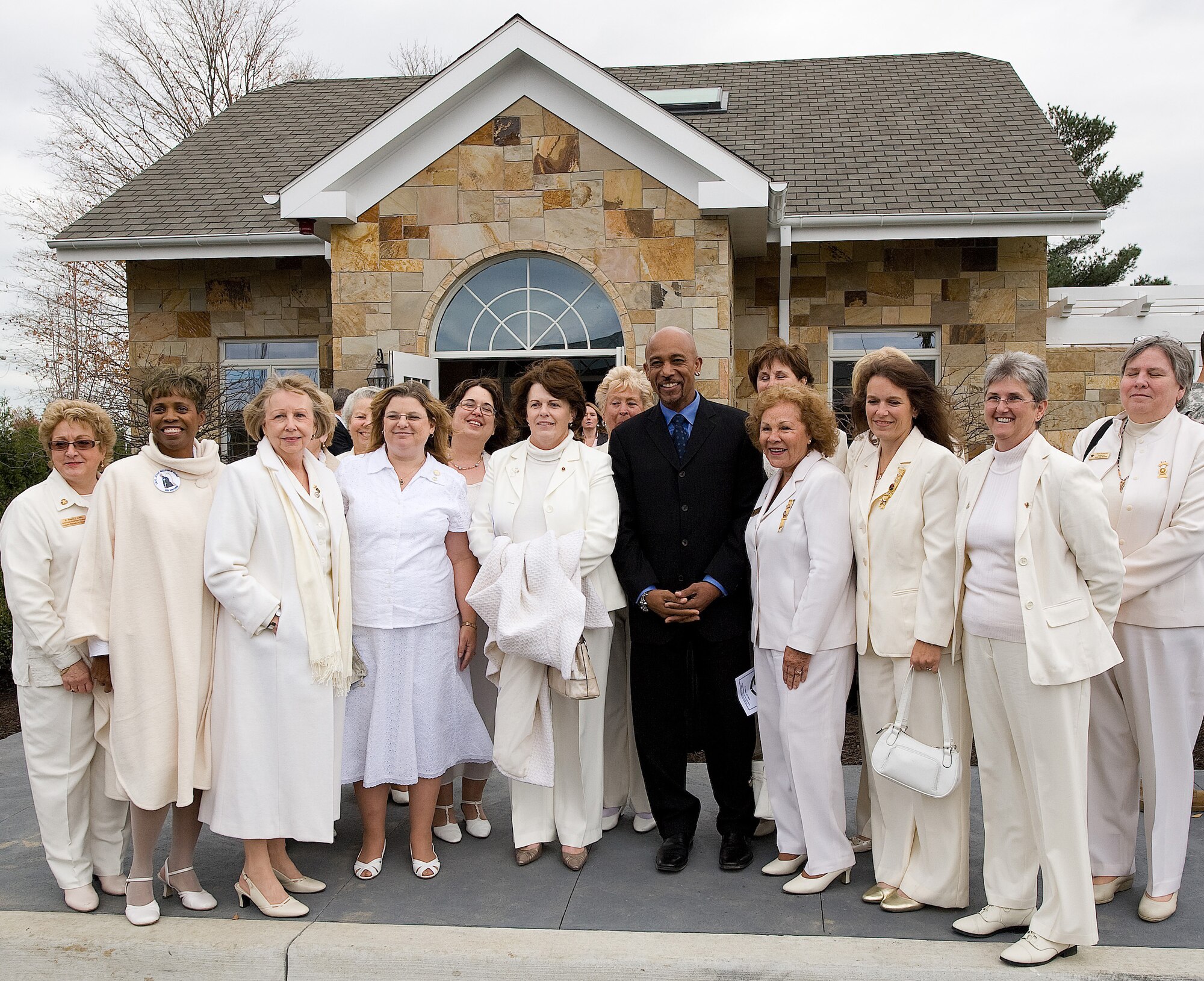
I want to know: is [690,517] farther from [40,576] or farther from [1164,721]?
[40,576]

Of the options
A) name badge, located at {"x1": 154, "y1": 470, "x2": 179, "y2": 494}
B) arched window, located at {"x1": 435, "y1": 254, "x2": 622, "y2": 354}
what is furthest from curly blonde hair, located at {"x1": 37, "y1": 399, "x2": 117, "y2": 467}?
arched window, located at {"x1": 435, "y1": 254, "x2": 622, "y2": 354}

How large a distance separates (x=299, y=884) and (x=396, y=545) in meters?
1.41

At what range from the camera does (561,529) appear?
171 inches

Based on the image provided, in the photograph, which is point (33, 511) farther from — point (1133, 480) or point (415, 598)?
point (1133, 480)

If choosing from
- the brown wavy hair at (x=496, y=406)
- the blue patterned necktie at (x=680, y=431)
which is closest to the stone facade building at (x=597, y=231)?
the brown wavy hair at (x=496, y=406)

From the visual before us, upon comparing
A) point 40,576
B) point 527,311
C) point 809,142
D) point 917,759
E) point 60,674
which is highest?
point 809,142

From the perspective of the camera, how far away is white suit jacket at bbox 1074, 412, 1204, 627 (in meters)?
3.75

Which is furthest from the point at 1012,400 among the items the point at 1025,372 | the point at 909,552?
the point at 909,552

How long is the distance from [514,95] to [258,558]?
7079mm

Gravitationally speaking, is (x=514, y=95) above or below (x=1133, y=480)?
above

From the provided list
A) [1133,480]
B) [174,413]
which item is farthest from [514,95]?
[1133,480]

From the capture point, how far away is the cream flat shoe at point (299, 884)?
4090mm

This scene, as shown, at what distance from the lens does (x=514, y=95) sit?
9.65 metres

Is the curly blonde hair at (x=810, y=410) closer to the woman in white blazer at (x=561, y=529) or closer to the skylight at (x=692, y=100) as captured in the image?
the woman in white blazer at (x=561, y=529)
